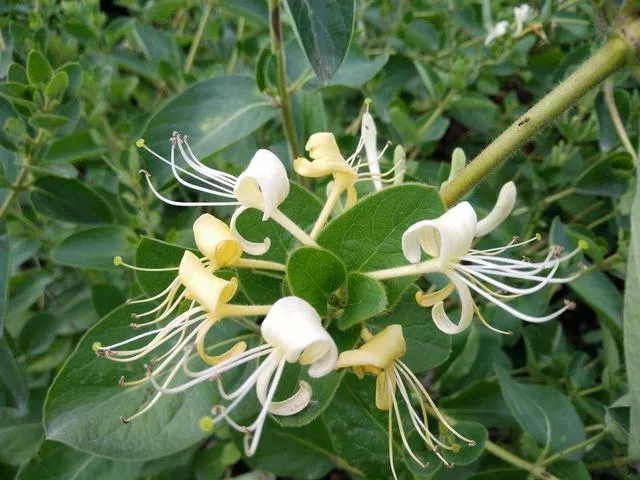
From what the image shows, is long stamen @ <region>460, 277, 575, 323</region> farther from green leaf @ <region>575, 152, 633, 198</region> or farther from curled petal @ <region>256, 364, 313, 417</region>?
green leaf @ <region>575, 152, 633, 198</region>

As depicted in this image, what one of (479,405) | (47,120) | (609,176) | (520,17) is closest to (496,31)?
(520,17)

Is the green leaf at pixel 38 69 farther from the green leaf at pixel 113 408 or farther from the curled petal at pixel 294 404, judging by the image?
the curled petal at pixel 294 404

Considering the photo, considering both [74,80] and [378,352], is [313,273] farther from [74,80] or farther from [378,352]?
[74,80]

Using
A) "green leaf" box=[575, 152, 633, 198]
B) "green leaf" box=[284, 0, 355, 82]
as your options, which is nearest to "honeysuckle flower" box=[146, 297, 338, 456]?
"green leaf" box=[284, 0, 355, 82]

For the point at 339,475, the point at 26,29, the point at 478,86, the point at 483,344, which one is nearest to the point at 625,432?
the point at 483,344

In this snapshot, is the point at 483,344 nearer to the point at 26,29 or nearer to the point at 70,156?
the point at 70,156
